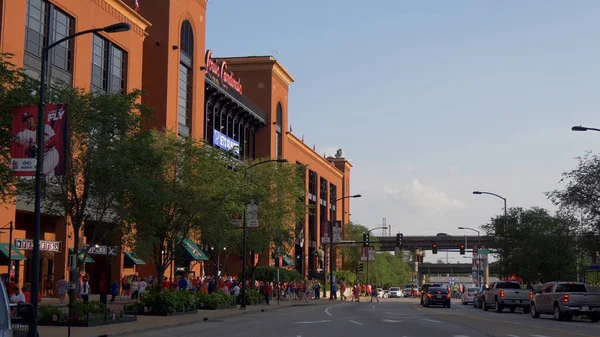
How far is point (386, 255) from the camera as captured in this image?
132 meters

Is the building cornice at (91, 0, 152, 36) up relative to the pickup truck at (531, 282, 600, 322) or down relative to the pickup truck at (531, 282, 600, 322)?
up

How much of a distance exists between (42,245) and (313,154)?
65224 millimetres

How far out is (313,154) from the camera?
10594 cm

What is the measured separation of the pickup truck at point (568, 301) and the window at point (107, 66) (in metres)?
29.2

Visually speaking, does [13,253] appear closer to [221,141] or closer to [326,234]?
[221,141]

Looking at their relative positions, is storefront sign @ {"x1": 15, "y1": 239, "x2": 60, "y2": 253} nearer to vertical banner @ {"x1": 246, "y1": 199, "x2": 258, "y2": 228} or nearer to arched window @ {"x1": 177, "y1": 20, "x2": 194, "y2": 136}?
vertical banner @ {"x1": 246, "y1": 199, "x2": 258, "y2": 228}

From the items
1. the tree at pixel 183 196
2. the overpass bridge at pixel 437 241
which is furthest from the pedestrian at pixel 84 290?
the overpass bridge at pixel 437 241

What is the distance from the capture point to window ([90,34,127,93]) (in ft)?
163

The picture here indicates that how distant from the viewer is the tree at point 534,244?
5184 centimetres

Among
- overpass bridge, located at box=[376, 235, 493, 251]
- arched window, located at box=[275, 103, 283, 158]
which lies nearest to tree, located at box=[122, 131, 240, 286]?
arched window, located at box=[275, 103, 283, 158]

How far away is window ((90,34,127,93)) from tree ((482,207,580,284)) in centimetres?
3009

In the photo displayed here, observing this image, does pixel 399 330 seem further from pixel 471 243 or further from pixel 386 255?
pixel 471 243

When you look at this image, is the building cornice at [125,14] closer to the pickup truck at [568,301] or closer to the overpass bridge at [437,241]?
the pickup truck at [568,301]

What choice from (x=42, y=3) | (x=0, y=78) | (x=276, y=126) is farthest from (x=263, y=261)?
(x=0, y=78)
